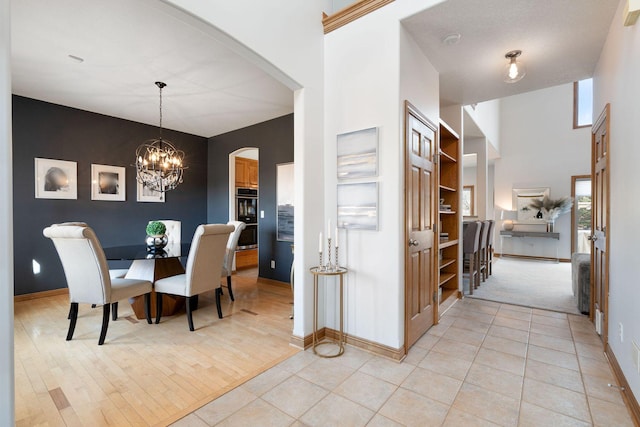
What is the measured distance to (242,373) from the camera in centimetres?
215

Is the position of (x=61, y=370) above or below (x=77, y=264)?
below

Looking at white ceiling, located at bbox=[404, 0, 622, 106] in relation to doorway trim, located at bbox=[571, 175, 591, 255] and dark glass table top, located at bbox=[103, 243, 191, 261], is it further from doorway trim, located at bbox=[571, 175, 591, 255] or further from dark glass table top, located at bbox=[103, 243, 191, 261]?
doorway trim, located at bbox=[571, 175, 591, 255]

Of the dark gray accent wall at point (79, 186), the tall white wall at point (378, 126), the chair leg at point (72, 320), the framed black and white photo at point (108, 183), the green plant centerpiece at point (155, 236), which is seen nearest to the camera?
the tall white wall at point (378, 126)

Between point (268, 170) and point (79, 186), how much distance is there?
2.82m

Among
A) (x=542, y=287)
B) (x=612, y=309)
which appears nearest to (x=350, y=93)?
(x=612, y=309)

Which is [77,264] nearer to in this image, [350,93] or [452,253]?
[350,93]

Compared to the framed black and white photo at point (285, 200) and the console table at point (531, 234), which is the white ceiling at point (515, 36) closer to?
the framed black and white photo at point (285, 200)

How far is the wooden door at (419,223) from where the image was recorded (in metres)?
2.44

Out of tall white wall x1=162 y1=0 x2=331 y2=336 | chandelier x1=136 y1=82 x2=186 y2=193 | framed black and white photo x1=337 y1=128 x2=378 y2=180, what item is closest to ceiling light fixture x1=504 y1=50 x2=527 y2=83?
framed black and white photo x1=337 y1=128 x2=378 y2=180

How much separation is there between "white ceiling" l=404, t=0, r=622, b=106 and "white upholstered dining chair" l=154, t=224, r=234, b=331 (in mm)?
2583

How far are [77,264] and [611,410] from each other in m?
4.06

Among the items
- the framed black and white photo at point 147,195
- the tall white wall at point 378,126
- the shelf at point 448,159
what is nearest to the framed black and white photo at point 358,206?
the tall white wall at point 378,126

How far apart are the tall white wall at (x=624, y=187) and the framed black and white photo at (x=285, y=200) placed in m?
3.61

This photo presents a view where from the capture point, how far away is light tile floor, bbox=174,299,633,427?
167 cm
